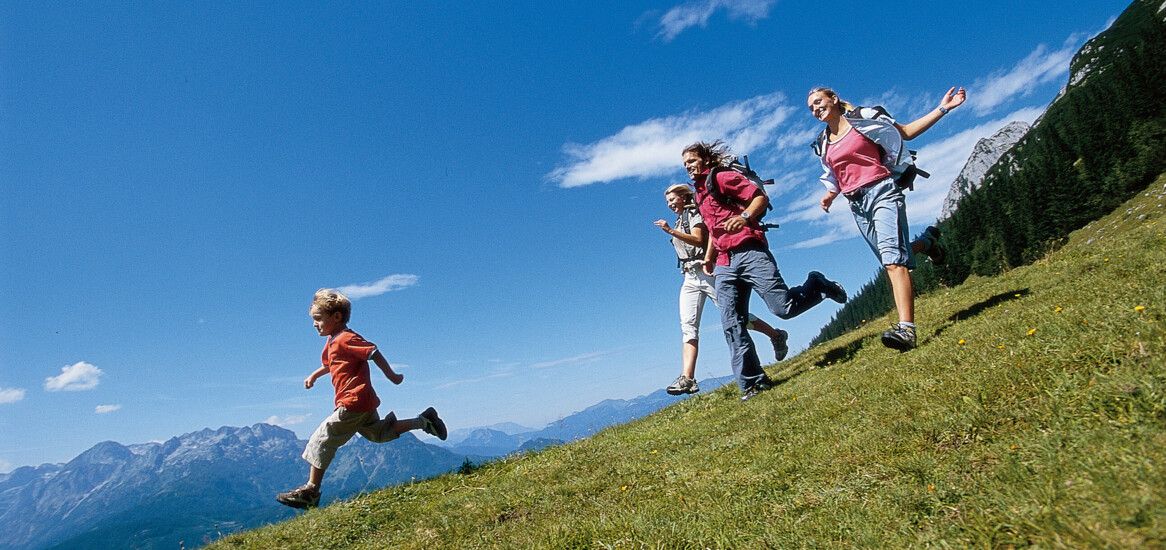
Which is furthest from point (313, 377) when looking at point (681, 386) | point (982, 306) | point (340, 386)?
point (982, 306)

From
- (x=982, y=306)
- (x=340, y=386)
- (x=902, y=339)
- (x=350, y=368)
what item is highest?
(x=350, y=368)

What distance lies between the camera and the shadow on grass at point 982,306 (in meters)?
7.51

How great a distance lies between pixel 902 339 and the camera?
668 cm

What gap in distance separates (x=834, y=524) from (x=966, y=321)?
5.65 meters

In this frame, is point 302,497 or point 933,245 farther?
point 302,497

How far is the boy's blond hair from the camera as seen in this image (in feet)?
27.7

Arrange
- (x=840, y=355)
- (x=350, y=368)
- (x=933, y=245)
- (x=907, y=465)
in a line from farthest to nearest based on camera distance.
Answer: (x=840, y=355)
(x=350, y=368)
(x=933, y=245)
(x=907, y=465)

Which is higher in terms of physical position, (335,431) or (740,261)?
(740,261)

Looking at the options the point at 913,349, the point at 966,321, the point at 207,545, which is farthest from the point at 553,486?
the point at 966,321

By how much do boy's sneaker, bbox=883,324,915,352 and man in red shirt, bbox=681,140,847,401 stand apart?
3.20 ft

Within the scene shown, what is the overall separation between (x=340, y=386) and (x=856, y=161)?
816 centimetres

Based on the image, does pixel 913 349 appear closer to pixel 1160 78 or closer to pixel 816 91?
pixel 816 91

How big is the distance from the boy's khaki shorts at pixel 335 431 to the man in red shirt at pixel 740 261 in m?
5.75

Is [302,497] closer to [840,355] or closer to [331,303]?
[331,303]
